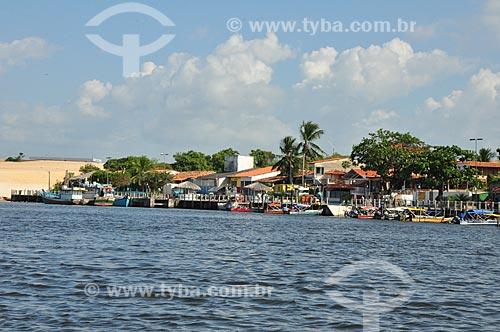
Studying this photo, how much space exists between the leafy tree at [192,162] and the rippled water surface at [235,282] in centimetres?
11958

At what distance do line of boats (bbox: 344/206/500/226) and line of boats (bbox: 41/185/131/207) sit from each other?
139 feet

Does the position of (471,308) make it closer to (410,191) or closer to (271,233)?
(271,233)

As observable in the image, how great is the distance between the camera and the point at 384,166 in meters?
87.8

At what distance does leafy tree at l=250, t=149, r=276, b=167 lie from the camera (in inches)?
6403

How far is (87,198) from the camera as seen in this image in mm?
113438

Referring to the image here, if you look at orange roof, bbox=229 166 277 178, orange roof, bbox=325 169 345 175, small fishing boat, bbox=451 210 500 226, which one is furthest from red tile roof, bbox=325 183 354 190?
small fishing boat, bbox=451 210 500 226

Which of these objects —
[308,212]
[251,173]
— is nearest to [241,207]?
[308,212]

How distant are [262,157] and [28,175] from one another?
181 ft

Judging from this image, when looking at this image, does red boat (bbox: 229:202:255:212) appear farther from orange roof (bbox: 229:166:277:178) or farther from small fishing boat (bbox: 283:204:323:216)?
orange roof (bbox: 229:166:277:178)

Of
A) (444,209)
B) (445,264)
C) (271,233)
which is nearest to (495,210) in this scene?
(444,209)

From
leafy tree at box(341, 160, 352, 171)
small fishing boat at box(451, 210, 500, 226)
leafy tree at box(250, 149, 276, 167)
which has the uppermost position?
leafy tree at box(250, 149, 276, 167)

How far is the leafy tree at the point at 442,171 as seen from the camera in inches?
3255

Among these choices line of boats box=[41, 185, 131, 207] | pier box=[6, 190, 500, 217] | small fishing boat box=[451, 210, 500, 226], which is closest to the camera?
small fishing boat box=[451, 210, 500, 226]

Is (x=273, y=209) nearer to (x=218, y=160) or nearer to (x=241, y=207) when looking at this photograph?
(x=241, y=207)
